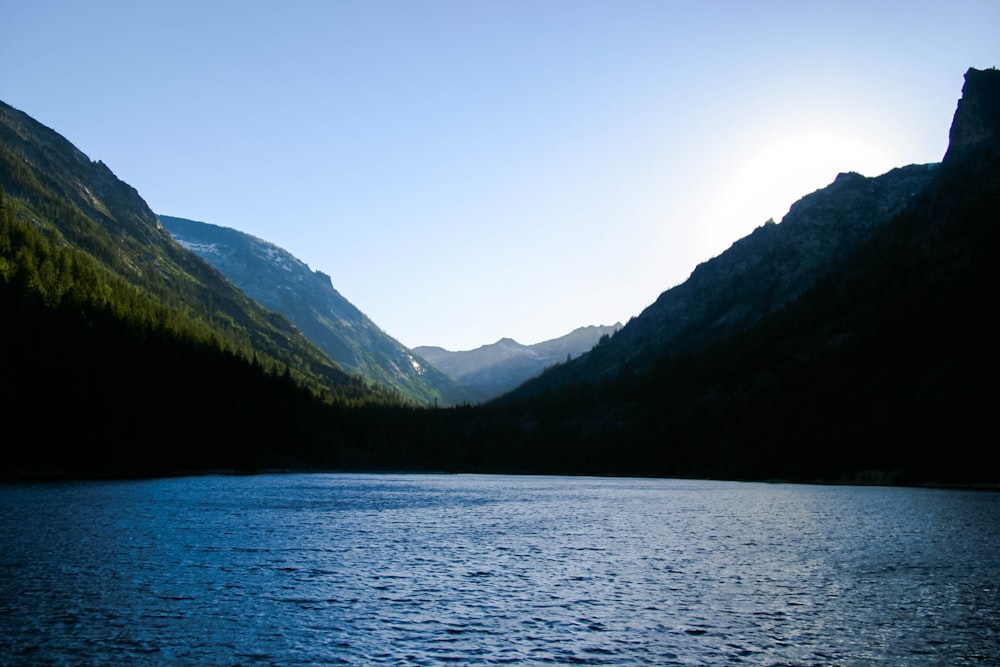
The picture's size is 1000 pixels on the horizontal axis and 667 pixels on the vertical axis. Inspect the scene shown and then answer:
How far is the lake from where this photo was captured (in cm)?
3366

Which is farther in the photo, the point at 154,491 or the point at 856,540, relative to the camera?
the point at 154,491

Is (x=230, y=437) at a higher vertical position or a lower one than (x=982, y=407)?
lower

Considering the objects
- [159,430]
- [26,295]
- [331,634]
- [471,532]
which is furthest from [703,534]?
[26,295]

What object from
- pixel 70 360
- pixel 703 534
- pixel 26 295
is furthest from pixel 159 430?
pixel 703 534

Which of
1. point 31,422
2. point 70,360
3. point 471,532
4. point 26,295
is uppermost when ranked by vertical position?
point 26,295

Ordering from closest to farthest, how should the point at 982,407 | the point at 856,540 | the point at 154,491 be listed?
the point at 856,540
the point at 154,491
the point at 982,407

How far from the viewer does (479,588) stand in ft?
157

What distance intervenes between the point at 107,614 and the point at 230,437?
556 feet

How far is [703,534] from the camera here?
3113 inches

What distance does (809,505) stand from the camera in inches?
4700

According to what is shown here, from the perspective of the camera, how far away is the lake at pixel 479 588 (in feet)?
110

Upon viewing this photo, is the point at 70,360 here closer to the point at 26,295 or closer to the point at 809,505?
the point at 26,295

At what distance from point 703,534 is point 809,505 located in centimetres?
4998

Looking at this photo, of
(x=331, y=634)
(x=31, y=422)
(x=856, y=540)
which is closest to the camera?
(x=331, y=634)
